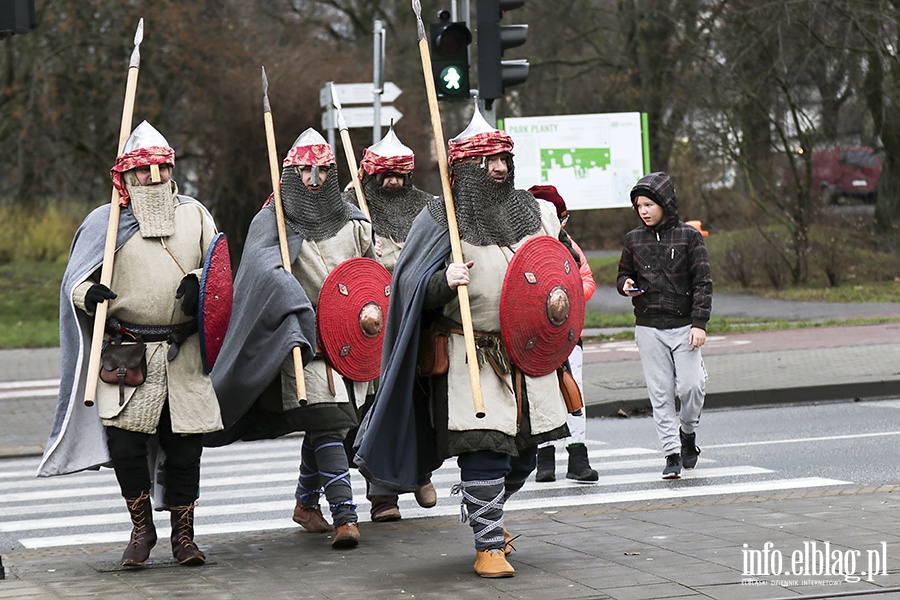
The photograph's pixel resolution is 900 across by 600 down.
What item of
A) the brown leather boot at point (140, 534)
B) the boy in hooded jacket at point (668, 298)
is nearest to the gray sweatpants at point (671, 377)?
the boy in hooded jacket at point (668, 298)

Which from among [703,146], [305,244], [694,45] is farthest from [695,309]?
[694,45]

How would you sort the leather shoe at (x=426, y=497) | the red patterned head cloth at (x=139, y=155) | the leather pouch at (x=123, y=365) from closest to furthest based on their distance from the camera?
the leather pouch at (x=123, y=365), the red patterned head cloth at (x=139, y=155), the leather shoe at (x=426, y=497)

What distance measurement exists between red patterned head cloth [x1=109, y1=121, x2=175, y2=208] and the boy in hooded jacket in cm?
334

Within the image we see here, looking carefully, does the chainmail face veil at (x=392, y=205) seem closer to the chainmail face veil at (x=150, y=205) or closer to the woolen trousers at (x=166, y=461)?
the chainmail face veil at (x=150, y=205)

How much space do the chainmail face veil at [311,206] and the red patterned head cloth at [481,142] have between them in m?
1.37

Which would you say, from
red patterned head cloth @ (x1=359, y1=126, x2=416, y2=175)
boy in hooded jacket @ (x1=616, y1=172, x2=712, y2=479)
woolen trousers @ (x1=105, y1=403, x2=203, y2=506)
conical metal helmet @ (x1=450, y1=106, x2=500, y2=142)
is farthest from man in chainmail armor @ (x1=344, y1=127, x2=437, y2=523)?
conical metal helmet @ (x1=450, y1=106, x2=500, y2=142)

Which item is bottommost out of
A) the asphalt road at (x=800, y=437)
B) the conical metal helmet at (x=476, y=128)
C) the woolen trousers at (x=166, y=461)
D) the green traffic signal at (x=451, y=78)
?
the asphalt road at (x=800, y=437)

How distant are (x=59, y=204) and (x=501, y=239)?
25683 mm

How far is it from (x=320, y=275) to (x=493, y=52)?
495 cm

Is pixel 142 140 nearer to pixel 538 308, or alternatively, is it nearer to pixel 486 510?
pixel 538 308

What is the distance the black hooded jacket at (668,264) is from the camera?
922cm

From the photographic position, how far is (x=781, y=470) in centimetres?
941

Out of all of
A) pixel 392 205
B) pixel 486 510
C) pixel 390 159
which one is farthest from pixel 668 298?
pixel 486 510

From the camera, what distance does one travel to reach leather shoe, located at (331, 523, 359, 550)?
23.6ft
